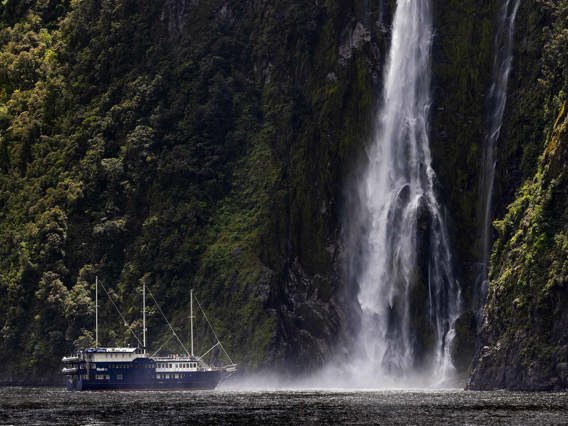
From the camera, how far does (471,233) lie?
165 m

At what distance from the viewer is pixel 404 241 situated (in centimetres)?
16688

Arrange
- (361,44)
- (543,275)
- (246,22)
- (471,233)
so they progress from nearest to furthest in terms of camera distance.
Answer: (543,275), (471,233), (361,44), (246,22)

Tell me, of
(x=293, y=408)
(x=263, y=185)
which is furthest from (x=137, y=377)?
(x=293, y=408)

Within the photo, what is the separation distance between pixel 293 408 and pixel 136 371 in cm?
4091

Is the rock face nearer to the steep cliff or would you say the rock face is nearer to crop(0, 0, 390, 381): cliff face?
the steep cliff

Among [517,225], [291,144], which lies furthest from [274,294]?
[517,225]

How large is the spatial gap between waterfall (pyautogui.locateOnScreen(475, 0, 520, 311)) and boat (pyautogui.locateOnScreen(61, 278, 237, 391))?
27.0 m

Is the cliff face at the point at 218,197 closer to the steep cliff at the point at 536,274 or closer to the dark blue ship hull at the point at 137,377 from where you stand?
the dark blue ship hull at the point at 137,377

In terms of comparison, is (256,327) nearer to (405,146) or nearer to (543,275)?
(405,146)

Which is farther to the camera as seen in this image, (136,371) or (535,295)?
(136,371)

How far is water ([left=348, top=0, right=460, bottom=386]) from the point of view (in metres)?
163

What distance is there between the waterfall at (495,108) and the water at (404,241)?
13.9 ft

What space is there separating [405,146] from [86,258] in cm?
3905

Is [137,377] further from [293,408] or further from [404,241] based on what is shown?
[293,408]
